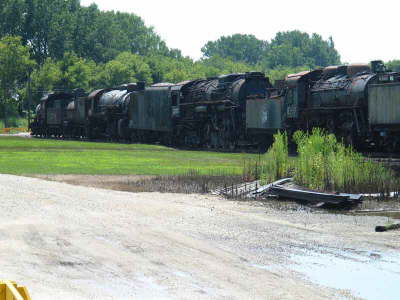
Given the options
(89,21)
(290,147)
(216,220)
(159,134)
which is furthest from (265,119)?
(89,21)

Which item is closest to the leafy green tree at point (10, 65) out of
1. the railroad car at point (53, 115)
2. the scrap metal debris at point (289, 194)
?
the railroad car at point (53, 115)

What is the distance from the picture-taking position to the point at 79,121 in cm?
6588

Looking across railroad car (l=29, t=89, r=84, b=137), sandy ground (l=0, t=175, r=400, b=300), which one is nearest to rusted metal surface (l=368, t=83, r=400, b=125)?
sandy ground (l=0, t=175, r=400, b=300)

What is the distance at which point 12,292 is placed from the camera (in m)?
5.64

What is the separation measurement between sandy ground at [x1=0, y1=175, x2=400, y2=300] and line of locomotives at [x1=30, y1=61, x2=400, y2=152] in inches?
575

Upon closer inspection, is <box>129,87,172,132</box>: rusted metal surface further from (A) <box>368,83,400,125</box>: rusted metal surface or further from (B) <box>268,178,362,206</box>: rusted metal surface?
(B) <box>268,178,362,206</box>: rusted metal surface

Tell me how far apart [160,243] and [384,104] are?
2091 centimetres

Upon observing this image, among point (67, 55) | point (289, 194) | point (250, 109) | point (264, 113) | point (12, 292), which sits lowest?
point (289, 194)

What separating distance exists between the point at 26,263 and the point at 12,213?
5.01m

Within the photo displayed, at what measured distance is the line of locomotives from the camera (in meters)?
32.4

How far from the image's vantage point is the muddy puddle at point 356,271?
995 cm

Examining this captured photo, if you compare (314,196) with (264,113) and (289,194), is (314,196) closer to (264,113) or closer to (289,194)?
(289,194)

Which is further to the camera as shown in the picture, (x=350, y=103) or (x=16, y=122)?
(x=16, y=122)

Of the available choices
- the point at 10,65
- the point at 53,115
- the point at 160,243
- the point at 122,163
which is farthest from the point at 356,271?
the point at 10,65
